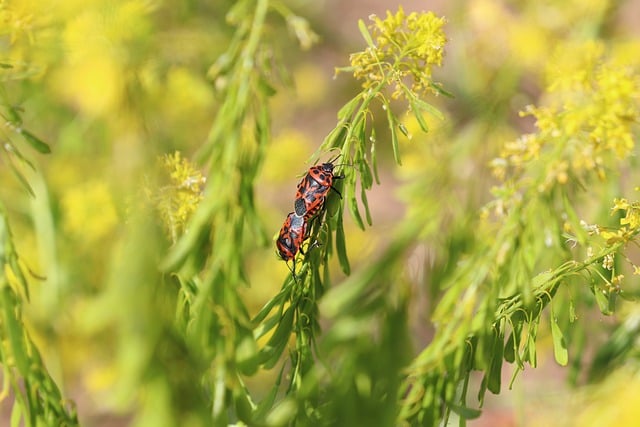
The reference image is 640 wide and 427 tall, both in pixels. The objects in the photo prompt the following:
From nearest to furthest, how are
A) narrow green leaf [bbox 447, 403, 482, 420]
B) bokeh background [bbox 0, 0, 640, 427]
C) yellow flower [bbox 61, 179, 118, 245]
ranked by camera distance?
narrow green leaf [bbox 447, 403, 482, 420]
bokeh background [bbox 0, 0, 640, 427]
yellow flower [bbox 61, 179, 118, 245]

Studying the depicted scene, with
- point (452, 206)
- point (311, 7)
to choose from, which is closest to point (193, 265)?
Answer: point (452, 206)

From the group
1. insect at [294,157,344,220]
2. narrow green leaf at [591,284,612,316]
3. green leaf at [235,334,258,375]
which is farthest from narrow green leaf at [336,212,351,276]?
narrow green leaf at [591,284,612,316]

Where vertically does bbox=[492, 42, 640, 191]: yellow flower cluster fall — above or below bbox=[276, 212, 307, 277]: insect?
above

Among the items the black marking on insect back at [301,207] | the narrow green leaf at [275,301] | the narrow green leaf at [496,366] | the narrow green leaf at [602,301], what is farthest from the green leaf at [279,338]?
the narrow green leaf at [602,301]

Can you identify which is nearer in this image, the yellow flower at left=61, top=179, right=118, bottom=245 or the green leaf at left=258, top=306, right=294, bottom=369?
the green leaf at left=258, top=306, right=294, bottom=369

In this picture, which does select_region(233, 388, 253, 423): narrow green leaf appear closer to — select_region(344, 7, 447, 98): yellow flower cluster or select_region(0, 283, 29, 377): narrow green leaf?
select_region(0, 283, 29, 377): narrow green leaf

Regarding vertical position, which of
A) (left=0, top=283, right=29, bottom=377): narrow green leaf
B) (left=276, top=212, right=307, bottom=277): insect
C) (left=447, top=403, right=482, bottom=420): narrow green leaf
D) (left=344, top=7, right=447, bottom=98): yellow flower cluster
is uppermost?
(left=344, top=7, right=447, bottom=98): yellow flower cluster

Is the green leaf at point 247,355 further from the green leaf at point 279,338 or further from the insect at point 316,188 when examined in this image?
the insect at point 316,188
